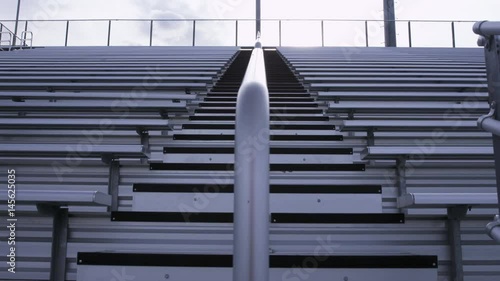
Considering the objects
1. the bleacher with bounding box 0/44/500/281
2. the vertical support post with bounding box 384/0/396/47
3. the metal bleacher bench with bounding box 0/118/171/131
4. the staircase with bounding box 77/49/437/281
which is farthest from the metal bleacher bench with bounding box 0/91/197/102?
the vertical support post with bounding box 384/0/396/47

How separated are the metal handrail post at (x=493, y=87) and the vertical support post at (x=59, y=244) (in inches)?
46.3

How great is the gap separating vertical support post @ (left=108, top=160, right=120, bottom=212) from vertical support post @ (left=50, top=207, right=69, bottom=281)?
0.16 m

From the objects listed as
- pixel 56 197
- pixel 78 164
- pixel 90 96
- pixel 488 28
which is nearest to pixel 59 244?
pixel 56 197

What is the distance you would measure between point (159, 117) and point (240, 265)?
1569 mm

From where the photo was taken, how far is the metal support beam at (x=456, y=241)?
127cm

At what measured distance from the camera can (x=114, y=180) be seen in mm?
1510

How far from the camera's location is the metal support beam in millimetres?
1266

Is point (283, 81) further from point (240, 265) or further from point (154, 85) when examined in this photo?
point (240, 265)

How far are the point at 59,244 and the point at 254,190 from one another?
0.98m

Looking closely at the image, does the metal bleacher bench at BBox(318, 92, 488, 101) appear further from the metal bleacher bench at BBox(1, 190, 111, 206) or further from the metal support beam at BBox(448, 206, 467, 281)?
the metal bleacher bench at BBox(1, 190, 111, 206)

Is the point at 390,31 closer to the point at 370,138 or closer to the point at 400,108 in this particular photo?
the point at 400,108

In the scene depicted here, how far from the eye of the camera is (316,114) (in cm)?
236

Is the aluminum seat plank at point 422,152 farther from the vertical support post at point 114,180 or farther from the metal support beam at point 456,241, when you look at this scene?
the vertical support post at point 114,180

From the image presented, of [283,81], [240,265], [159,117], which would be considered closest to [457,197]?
[240,265]
